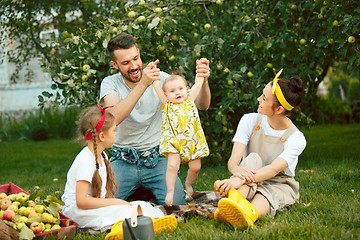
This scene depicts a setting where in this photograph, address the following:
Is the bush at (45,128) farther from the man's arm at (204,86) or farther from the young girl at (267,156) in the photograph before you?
the young girl at (267,156)

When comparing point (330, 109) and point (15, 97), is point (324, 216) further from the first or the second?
point (15, 97)

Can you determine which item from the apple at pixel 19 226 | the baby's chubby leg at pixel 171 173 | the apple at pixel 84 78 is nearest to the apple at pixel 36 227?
the apple at pixel 19 226

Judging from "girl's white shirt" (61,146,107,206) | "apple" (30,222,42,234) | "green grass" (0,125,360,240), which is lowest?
"green grass" (0,125,360,240)

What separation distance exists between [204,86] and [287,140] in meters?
0.80

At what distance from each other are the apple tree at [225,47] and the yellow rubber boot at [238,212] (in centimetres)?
213

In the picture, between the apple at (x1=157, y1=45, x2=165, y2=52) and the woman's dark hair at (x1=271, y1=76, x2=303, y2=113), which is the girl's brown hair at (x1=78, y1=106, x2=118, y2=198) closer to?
the woman's dark hair at (x1=271, y1=76, x2=303, y2=113)

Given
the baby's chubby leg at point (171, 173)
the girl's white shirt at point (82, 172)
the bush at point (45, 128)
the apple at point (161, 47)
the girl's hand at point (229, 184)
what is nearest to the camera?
the girl's white shirt at point (82, 172)

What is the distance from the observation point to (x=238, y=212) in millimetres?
2584

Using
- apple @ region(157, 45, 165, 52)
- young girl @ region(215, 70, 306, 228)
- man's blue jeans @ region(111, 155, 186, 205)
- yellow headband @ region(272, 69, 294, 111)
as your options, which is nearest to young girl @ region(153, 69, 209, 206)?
young girl @ region(215, 70, 306, 228)

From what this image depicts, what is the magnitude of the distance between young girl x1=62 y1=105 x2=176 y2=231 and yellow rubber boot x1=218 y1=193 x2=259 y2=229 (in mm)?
349

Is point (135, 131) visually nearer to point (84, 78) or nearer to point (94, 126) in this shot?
point (94, 126)

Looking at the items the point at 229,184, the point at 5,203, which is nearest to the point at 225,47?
the point at 229,184

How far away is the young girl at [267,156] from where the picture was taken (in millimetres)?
2920

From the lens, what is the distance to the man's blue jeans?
11.8 ft
